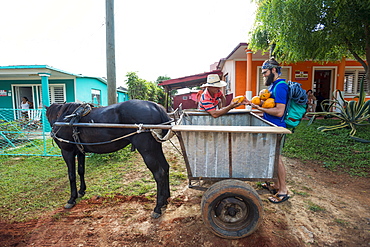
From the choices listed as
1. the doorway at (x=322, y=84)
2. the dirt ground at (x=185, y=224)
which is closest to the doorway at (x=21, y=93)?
the dirt ground at (x=185, y=224)

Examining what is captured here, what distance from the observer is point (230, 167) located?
2.34 metres

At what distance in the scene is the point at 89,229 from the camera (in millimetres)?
2703

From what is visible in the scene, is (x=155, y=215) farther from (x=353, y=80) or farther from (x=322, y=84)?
(x=353, y=80)

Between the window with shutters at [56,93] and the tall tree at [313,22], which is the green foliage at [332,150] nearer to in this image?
the tall tree at [313,22]

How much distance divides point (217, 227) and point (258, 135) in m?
1.10

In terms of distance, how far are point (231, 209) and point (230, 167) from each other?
1.52 ft

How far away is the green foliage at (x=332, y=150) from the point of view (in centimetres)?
474

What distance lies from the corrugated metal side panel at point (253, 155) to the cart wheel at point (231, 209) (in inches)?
6.0

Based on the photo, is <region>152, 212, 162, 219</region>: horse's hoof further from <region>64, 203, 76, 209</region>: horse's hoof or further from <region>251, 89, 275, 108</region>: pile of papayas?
<region>251, 89, 275, 108</region>: pile of papayas

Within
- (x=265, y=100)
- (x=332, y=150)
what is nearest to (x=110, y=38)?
(x=265, y=100)

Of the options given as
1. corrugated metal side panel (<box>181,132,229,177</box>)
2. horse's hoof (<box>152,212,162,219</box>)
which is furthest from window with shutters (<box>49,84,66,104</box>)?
corrugated metal side panel (<box>181,132,229,177</box>)

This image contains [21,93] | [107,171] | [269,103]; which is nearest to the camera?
[269,103]

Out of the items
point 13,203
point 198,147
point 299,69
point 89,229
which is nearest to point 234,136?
point 198,147

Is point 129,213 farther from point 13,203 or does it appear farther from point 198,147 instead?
point 13,203
